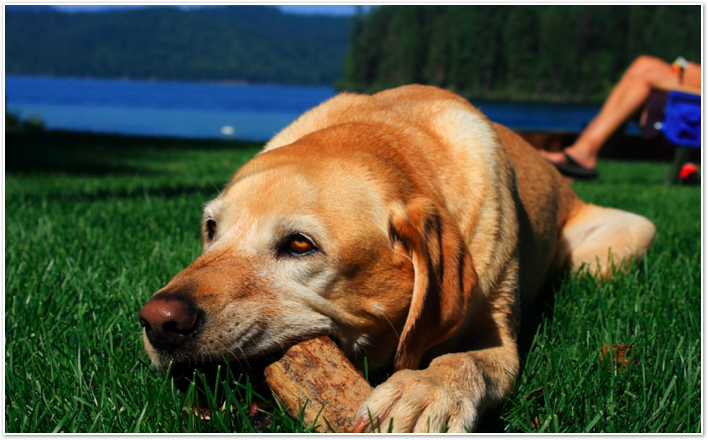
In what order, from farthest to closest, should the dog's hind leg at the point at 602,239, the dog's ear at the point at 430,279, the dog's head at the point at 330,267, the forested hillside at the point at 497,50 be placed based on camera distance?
1. the forested hillside at the point at 497,50
2. the dog's hind leg at the point at 602,239
3. the dog's ear at the point at 430,279
4. the dog's head at the point at 330,267

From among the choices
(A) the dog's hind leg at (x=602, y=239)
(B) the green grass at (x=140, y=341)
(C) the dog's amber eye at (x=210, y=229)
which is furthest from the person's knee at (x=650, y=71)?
(C) the dog's amber eye at (x=210, y=229)

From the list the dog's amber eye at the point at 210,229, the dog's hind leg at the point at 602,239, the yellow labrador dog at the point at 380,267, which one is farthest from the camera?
the dog's hind leg at the point at 602,239

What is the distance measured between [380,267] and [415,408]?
659mm

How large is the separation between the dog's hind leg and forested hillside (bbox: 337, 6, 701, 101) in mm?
62508

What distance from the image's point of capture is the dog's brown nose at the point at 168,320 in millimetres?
2104

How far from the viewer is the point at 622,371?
262cm

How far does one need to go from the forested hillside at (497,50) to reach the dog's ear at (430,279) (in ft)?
213

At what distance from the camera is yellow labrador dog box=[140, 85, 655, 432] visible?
2.19m

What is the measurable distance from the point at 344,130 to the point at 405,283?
90 centimetres

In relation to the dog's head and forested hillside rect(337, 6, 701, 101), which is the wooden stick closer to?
the dog's head

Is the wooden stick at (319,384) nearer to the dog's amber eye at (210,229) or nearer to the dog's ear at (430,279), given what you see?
the dog's ear at (430,279)

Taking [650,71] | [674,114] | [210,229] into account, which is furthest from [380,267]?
[650,71]

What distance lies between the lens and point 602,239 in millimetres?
4371

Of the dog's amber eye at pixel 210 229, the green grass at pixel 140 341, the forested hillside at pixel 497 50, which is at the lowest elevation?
the green grass at pixel 140 341
